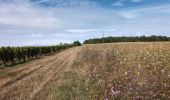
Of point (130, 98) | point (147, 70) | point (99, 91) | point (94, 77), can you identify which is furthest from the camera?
point (94, 77)

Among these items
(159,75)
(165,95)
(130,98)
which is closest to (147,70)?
(159,75)

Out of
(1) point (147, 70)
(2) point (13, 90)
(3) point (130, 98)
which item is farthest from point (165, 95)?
(2) point (13, 90)

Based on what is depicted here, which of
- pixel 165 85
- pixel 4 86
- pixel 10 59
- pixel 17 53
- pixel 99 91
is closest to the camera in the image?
pixel 165 85

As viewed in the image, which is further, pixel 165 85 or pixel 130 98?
pixel 165 85

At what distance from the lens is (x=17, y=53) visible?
43.8m

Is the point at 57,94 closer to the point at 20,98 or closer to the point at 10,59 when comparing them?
the point at 20,98

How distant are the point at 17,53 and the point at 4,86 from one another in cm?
2956

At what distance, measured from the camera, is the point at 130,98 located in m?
6.57

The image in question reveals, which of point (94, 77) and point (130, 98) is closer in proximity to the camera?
point (130, 98)

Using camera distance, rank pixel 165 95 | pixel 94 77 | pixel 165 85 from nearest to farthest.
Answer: pixel 165 95, pixel 165 85, pixel 94 77

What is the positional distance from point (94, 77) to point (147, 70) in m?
2.02

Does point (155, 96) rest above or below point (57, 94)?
above

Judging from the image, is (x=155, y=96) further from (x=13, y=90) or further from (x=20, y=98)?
(x=13, y=90)

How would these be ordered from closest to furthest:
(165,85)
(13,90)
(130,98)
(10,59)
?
(130,98) < (165,85) < (13,90) < (10,59)
